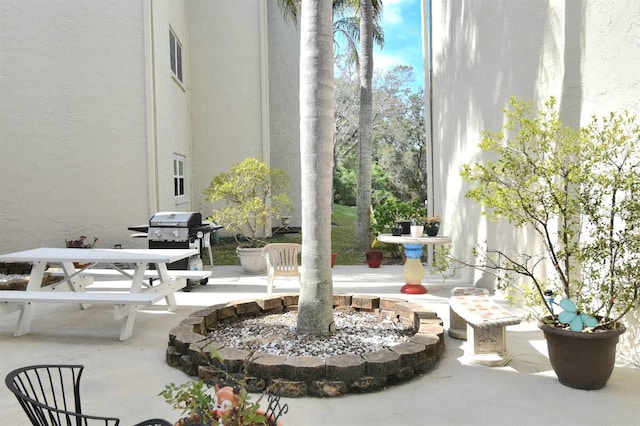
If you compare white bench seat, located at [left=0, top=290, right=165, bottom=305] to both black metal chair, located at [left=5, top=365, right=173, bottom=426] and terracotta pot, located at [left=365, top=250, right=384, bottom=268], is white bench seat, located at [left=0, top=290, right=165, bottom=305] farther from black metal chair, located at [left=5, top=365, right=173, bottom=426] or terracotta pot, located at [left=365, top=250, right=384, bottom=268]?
terracotta pot, located at [left=365, top=250, right=384, bottom=268]

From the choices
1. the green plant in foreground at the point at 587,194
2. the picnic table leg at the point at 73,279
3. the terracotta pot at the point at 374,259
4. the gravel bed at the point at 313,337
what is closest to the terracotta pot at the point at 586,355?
the green plant in foreground at the point at 587,194

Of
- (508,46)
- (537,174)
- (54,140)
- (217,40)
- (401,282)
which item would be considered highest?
(217,40)

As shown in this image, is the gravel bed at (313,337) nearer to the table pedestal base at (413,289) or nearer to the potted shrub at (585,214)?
the potted shrub at (585,214)

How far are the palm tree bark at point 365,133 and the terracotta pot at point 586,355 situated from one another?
26.6ft

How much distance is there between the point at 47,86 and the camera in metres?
9.27

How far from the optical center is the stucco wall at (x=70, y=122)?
920 centimetres

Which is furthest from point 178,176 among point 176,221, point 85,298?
point 85,298

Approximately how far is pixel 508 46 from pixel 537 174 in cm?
307

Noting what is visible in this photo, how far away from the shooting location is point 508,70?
5926mm

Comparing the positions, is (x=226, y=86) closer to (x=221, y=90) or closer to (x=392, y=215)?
(x=221, y=90)

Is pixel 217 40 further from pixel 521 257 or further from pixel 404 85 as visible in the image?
pixel 404 85

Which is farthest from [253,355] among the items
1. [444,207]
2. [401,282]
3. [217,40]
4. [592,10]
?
[217,40]

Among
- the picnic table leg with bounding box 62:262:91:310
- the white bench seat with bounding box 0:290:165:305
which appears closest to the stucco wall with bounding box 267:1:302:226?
the picnic table leg with bounding box 62:262:91:310

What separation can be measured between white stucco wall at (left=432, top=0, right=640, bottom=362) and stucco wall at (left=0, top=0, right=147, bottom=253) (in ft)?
19.3
